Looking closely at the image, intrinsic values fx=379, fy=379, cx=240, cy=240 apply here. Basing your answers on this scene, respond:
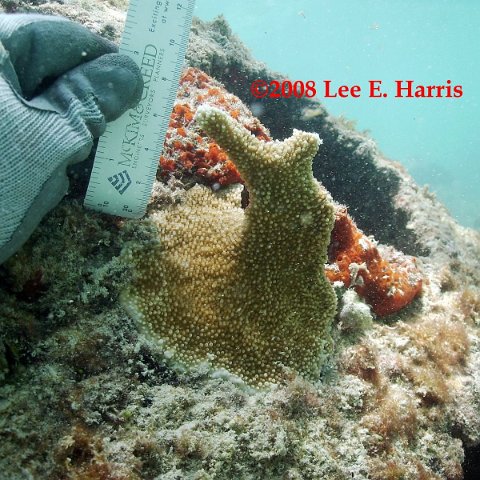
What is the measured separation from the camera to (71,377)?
6.66 ft

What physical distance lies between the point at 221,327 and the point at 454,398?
6.60 feet

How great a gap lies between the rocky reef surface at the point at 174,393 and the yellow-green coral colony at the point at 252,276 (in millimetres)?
119

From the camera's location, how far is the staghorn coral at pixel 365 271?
11.0 feet

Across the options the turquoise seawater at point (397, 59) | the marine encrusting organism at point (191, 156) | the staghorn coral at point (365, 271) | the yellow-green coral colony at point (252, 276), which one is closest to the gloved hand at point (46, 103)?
the yellow-green coral colony at point (252, 276)

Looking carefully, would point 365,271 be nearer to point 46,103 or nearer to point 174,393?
point 174,393

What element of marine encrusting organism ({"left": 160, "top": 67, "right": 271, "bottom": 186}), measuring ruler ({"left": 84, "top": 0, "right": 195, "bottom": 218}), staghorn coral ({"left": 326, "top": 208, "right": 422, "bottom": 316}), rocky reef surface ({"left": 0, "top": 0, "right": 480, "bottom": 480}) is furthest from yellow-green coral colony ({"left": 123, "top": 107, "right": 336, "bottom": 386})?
staghorn coral ({"left": 326, "top": 208, "right": 422, "bottom": 316})

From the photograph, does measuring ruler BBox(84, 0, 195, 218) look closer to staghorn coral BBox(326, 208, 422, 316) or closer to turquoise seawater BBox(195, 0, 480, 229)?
staghorn coral BBox(326, 208, 422, 316)

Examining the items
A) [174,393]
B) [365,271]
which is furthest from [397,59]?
[174,393]

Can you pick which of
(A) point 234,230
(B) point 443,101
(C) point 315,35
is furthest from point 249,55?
(B) point 443,101

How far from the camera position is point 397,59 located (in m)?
152

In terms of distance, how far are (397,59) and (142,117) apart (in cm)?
17715

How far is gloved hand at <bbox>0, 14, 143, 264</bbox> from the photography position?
1.91 meters

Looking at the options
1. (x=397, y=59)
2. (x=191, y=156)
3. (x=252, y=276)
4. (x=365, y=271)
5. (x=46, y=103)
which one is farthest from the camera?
(x=397, y=59)

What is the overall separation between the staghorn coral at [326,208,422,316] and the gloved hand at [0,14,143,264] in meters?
2.12
